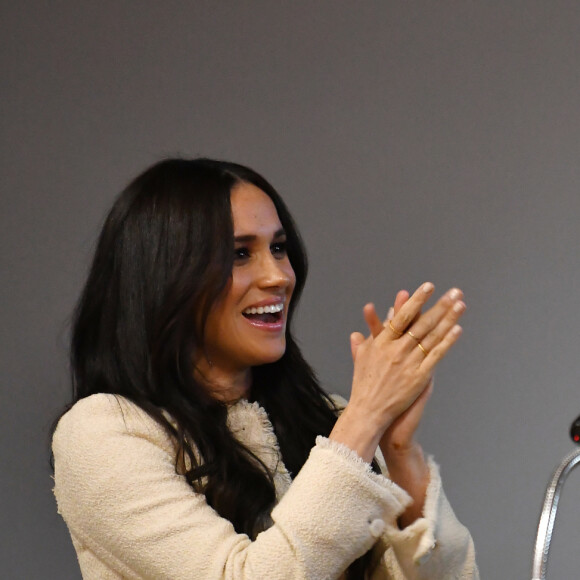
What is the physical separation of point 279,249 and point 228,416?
28 centimetres

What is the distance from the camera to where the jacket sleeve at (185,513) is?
4.24 ft

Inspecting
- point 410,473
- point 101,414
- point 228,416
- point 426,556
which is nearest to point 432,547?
point 426,556

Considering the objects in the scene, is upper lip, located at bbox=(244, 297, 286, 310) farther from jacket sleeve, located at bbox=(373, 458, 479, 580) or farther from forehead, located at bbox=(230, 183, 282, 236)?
jacket sleeve, located at bbox=(373, 458, 479, 580)

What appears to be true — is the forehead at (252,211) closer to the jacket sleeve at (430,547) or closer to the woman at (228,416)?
the woman at (228,416)

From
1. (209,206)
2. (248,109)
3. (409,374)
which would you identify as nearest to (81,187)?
(248,109)

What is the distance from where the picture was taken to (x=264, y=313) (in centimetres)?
158

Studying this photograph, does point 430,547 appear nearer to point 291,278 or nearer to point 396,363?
point 396,363

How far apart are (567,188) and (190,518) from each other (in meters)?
1.40

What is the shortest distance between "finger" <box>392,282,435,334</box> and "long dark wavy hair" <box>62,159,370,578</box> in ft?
0.96

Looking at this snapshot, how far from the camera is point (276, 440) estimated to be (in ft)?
5.37

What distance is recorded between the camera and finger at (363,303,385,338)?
53.5 inches

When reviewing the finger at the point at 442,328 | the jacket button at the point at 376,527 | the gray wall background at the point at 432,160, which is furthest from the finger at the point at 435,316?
the gray wall background at the point at 432,160

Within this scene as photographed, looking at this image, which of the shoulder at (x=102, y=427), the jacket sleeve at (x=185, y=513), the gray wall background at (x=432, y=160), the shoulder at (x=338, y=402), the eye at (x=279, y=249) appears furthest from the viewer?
the gray wall background at (x=432, y=160)

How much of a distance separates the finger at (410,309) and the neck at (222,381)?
1.19 ft
